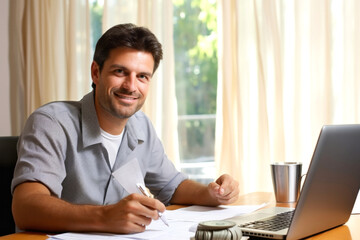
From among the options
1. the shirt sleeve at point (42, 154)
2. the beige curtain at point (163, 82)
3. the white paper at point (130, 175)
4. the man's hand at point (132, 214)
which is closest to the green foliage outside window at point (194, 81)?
the beige curtain at point (163, 82)

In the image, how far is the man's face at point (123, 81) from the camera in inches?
68.8

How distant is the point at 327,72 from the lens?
2.65 metres

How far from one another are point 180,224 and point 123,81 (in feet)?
2.03

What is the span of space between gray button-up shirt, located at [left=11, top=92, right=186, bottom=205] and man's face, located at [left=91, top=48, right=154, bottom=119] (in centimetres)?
7

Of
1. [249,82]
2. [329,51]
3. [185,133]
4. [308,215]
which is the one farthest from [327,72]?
[308,215]

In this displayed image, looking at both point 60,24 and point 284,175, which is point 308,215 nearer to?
point 284,175

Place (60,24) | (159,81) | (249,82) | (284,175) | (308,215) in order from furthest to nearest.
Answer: (60,24), (159,81), (249,82), (284,175), (308,215)

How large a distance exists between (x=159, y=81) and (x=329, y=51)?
1038 millimetres

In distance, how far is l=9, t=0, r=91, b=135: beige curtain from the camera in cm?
341

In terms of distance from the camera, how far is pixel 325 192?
1.17 meters

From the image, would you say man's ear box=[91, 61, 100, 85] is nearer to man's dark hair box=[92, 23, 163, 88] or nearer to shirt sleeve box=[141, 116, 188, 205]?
man's dark hair box=[92, 23, 163, 88]

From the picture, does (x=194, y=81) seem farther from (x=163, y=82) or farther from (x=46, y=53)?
(x=46, y=53)

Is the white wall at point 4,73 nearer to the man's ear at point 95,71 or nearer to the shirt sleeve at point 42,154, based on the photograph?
the man's ear at point 95,71

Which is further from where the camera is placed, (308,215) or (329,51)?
(329,51)
